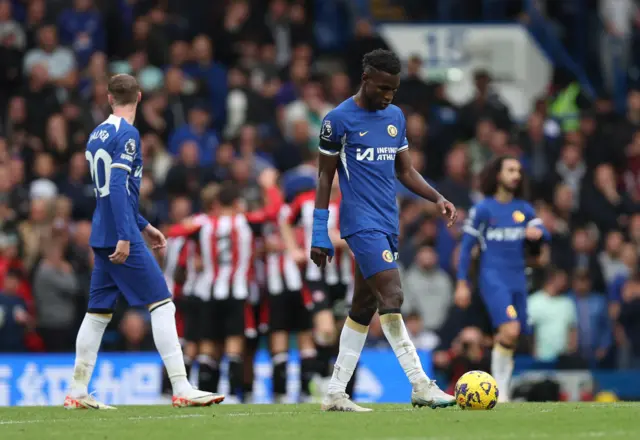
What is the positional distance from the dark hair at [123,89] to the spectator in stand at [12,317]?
7790 mm

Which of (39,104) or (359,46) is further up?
(359,46)

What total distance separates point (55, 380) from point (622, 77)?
40.8 feet

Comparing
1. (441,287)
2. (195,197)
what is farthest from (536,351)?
(195,197)

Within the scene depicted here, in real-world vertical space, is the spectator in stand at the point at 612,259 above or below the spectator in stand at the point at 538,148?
below

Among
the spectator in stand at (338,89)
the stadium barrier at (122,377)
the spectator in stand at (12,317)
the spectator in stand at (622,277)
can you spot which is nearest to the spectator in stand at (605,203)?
the spectator in stand at (622,277)

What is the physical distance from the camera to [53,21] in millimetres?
24672

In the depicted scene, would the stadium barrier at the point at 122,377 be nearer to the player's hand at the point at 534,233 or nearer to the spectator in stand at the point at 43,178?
the spectator in stand at the point at 43,178

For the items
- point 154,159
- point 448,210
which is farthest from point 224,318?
point 448,210

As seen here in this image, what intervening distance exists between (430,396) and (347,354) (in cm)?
76

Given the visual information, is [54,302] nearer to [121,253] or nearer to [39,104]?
[39,104]

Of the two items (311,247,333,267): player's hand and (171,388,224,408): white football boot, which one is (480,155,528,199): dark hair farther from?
(311,247,333,267): player's hand

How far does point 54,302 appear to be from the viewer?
65.5ft

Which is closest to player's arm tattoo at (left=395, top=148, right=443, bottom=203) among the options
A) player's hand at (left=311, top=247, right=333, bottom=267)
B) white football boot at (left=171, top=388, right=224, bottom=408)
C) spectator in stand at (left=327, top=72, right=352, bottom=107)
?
player's hand at (left=311, top=247, right=333, bottom=267)

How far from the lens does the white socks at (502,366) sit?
50.6 feet
